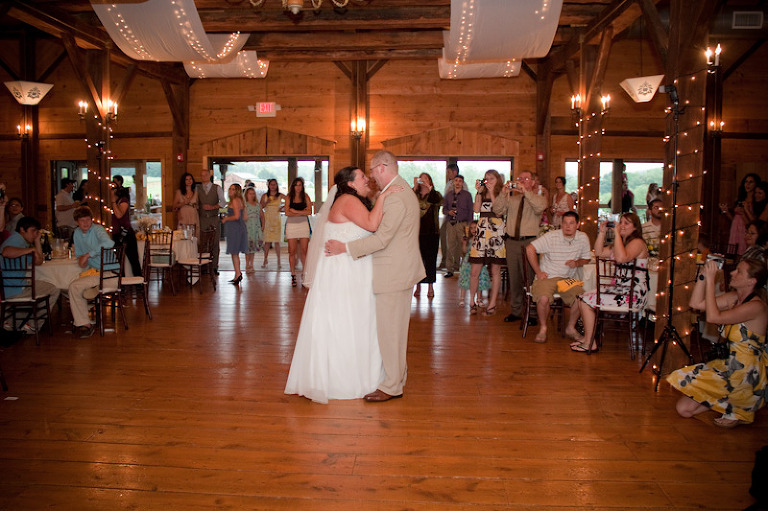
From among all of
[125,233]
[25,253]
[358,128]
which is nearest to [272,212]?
[358,128]

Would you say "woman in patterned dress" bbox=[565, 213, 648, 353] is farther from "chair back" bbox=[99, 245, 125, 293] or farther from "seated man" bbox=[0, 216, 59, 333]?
"seated man" bbox=[0, 216, 59, 333]

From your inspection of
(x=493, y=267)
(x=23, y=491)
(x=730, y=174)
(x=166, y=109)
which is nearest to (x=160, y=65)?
(x=166, y=109)

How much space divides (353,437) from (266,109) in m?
10.0

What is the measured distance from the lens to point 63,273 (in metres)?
6.17

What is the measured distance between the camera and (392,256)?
157 inches

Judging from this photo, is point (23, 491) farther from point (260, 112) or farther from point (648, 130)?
point (648, 130)

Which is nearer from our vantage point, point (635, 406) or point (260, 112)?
point (635, 406)

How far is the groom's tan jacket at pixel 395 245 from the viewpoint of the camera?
3.89m

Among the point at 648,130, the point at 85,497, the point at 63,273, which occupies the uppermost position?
the point at 648,130

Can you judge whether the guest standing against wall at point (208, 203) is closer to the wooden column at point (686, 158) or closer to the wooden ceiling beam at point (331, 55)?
the wooden ceiling beam at point (331, 55)

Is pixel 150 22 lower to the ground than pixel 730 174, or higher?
higher

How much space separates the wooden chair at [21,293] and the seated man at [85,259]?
0.82 feet

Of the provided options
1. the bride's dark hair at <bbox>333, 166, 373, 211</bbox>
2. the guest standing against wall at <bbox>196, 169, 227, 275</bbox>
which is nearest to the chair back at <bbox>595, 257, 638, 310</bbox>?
the bride's dark hair at <bbox>333, 166, 373, 211</bbox>

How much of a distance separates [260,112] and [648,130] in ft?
25.3
